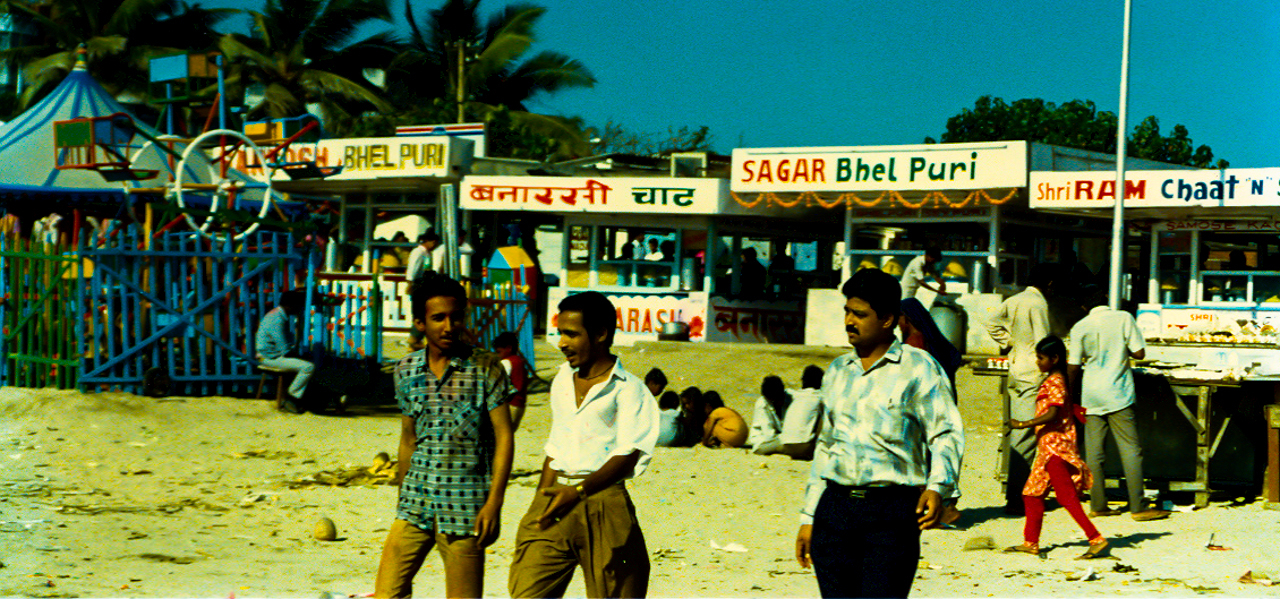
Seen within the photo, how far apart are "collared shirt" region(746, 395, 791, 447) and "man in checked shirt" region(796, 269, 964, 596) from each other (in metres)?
7.26

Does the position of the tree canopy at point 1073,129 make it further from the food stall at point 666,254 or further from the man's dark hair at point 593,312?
the man's dark hair at point 593,312

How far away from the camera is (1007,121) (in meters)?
53.2

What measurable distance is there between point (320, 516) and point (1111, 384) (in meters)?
5.34

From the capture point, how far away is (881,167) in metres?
19.4

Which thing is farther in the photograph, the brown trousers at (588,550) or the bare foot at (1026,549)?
the bare foot at (1026,549)

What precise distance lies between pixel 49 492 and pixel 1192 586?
294 inches

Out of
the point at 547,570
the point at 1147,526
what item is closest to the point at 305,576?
the point at 547,570

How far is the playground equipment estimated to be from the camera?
54.9 feet

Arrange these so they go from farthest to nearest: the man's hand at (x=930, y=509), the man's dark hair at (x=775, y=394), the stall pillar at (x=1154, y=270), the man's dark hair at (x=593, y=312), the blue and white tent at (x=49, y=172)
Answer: the blue and white tent at (x=49, y=172)
the stall pillar at (x=1154, y=270)
the man's dark hair at (x=775, y=394)
the man's dark hair at (x=593, y=312)
the man's hand at (x=930, y=509)

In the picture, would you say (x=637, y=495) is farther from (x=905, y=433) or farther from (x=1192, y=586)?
(x=905, y=433)

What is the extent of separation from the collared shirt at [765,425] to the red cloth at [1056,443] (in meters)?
3.84

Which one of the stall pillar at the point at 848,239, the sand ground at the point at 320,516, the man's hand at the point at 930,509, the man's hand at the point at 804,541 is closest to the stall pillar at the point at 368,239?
the stall pillar at the point at 848,239

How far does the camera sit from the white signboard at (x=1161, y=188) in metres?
17.0

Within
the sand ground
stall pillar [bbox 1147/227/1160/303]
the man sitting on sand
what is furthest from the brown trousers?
stall pillar [bbox 1147/227/1160/303]
